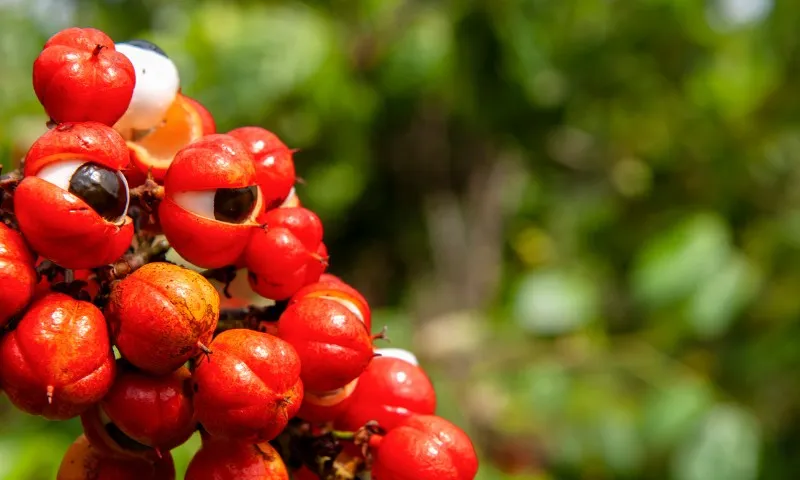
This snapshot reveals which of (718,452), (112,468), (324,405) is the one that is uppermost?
(324,405)

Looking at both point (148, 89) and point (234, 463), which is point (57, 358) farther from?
point (148, 89)

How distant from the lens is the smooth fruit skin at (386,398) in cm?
109

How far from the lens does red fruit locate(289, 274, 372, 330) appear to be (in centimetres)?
104

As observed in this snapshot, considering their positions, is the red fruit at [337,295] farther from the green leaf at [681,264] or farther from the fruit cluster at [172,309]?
the green leaf at [681,264]

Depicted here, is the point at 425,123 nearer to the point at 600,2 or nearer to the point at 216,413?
the point at 600,2

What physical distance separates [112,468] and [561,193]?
394 centimetres

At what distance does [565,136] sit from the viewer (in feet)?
15.1

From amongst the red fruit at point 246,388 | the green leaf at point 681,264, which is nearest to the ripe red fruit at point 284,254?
the red fruit at point 246,388

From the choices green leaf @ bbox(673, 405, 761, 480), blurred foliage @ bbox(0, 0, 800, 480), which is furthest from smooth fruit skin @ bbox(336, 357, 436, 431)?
green leaf @ bbox(673, 405, 761, 480)

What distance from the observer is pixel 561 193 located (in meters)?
4.67

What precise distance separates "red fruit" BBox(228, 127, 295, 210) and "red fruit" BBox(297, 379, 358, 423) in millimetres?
255

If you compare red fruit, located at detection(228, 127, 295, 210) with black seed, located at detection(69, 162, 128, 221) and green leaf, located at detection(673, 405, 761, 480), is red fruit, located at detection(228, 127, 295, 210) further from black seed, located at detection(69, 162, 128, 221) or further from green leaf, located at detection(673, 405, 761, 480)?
green leaf, located at detection(673, 405, 761, 480)

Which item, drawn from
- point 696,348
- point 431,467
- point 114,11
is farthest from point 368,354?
point 114,11

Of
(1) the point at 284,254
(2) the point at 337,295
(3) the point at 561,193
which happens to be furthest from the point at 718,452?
(3) the point at 561,193
